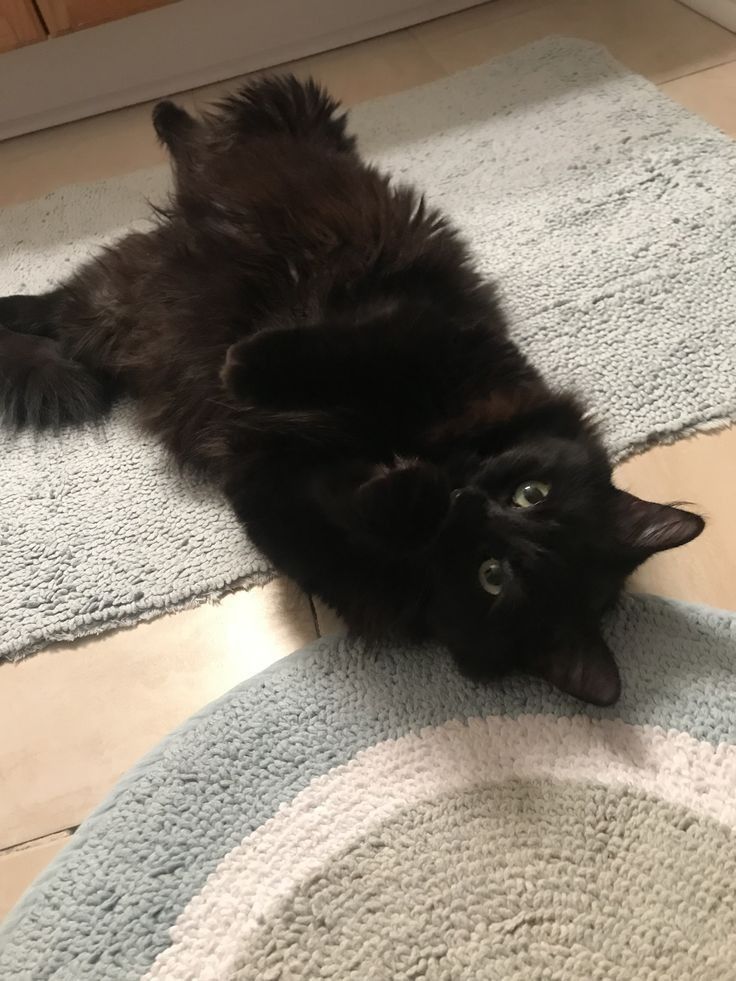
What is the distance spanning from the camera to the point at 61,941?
97cm

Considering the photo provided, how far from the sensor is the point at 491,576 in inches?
37.8

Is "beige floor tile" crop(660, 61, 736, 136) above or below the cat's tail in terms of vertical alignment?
above

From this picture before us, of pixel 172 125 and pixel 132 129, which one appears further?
pixel 132 129

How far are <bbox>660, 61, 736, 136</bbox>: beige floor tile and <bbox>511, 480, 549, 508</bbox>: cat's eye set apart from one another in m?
1.33

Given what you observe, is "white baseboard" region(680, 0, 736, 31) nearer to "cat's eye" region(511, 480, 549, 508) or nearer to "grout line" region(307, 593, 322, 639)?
"cat's eye" region(511, 480, 549, 508)

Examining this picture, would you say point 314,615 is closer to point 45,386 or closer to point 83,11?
point 45,386

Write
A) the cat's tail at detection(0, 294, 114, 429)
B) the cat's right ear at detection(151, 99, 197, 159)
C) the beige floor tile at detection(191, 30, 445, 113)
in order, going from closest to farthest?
the cat's tail at detection(0, 294, 114, 429)
the cat's right ear at detection(151, 99, 197, 159)
the beige floor tile at detection(191, 30, 445, 113)

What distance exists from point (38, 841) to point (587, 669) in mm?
798

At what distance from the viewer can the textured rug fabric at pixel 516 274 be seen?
1284 millimetres

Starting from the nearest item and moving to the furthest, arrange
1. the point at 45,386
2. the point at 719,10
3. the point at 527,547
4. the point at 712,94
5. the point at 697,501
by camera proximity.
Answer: the point at 527,547 → the point at 697,501 → the point at 45,386 → the point at 712,94 → the point at 719,10

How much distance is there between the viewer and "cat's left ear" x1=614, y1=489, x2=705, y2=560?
1005 mm

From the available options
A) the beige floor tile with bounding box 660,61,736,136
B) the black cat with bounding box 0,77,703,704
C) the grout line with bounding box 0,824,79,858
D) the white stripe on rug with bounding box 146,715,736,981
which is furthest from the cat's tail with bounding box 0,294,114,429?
the beige floor tile with bounding box 660,61,736,136

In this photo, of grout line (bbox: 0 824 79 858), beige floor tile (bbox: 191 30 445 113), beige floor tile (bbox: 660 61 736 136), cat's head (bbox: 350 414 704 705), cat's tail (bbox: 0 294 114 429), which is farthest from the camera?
beige floor tile (bbox: 191 30 445 113)

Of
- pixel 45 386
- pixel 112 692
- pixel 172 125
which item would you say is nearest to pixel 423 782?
pixel 112 692
